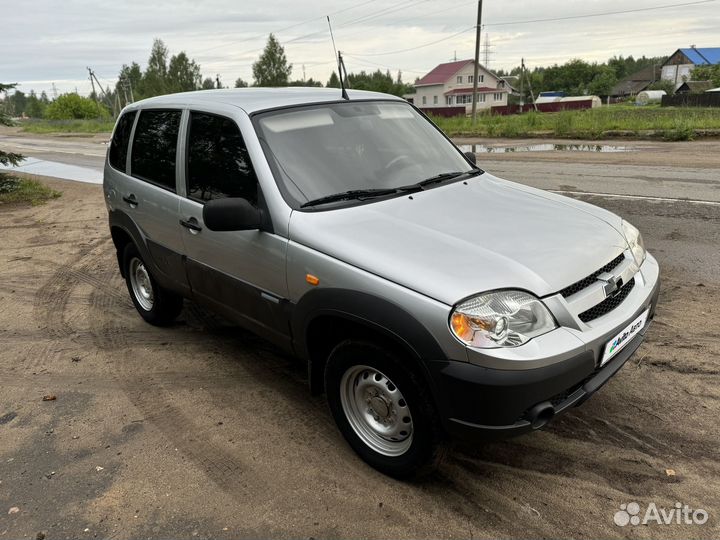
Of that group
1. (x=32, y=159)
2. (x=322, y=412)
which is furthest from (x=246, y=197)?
(x=32, y=159)

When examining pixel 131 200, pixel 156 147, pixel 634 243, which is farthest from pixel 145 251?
pixel 634 243

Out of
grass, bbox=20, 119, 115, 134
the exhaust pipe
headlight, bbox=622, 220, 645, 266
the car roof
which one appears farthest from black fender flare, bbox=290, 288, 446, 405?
grass, bbox=20, 119, 115, 134

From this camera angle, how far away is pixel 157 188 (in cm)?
425

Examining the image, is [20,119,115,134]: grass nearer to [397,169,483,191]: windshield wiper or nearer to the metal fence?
the metal fence

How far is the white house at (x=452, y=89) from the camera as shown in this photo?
3147 inches

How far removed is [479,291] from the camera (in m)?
2.37

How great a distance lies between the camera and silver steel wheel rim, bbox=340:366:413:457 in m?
2.76

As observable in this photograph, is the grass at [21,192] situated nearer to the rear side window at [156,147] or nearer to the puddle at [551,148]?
the rear side window at [156,147]

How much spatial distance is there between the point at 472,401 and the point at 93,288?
5.27 meters

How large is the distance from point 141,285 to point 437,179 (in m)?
3.13

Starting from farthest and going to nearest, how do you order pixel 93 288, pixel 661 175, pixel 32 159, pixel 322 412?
1. pixel 32 159
2. pixel 661 175
3. pixel 93 288
4. pixel 322 412

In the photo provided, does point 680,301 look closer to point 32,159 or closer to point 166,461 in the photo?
point 166,461

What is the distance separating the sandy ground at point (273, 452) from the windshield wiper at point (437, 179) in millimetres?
1554

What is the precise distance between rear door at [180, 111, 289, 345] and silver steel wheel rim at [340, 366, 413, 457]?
570 millimetres
